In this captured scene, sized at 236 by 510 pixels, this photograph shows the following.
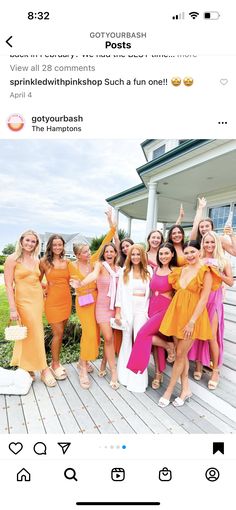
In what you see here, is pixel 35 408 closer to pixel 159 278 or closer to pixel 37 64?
pixel 159 278

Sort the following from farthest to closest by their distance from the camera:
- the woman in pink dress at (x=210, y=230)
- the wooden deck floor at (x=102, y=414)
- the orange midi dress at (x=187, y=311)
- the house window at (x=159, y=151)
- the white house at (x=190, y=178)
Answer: the house window at (x=159, y=151), the white house at (x=190, y=178), the woman in pink dress at (x=210, y=230), the orange midi dress at (x=187, y=311), the wooden deck floor at (x=102, y=414)

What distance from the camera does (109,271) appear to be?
2.42 metres

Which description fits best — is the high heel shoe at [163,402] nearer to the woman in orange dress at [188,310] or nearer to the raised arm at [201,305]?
the woman in orange dress at [188,310]

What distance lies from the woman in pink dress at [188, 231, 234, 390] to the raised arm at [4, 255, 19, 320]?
5.63 ft

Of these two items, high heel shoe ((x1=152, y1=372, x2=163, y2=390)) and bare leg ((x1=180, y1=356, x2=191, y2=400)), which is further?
high heel shoe ((x1=152, y1=372, x2=163, y2=390))

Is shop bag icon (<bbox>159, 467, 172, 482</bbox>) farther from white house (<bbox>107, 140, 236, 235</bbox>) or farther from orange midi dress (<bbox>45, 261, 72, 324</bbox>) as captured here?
white house (<bbox>107, 140, 236, 235</bbox>)

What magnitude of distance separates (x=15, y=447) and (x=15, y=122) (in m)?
1.81

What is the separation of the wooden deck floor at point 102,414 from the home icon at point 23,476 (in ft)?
1.96

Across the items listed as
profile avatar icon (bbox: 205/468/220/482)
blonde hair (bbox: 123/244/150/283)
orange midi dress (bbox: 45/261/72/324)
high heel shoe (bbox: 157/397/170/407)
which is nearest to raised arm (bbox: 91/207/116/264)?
orange midi dress (bbox: 45/261/72/324)

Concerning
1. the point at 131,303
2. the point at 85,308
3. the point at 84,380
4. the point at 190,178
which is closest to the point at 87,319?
the point at 85,308

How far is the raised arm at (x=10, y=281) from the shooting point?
7.04ft

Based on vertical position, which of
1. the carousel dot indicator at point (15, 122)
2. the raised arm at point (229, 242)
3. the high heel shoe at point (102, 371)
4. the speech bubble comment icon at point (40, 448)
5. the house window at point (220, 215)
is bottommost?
the high heel shoe at point (102, 371)

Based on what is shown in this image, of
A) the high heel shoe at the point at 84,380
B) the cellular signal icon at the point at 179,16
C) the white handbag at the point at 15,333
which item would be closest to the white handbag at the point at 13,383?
the white handbag at the point at 15,333

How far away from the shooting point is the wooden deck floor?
1783 millimetres
